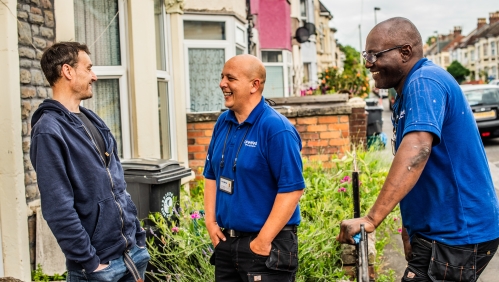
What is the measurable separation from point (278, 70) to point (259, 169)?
17195mm

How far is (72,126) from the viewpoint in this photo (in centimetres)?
310

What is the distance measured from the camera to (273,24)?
1928 centimetres

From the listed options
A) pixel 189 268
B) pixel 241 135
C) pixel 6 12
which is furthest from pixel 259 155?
pixel 6 12

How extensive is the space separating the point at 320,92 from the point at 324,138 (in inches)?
248

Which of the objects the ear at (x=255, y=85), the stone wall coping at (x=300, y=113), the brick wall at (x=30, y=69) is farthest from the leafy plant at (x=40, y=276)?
the stone wall coping at (x=300, y=113)

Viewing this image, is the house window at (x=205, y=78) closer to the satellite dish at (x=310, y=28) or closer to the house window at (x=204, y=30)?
the house window at (x=204, y=30)

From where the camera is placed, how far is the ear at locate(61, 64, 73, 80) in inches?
127

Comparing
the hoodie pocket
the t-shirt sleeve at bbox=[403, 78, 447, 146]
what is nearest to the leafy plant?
the hoodie pocket

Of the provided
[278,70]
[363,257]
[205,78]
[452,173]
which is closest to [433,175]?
[452,173]

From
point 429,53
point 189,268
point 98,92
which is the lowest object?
point 189,268

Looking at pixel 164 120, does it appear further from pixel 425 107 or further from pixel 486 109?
pixel 486 109

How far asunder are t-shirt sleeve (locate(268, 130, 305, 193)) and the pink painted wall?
1549 cm

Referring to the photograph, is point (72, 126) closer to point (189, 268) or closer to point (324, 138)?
point (189, 268)

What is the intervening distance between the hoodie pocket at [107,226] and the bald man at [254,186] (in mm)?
542
